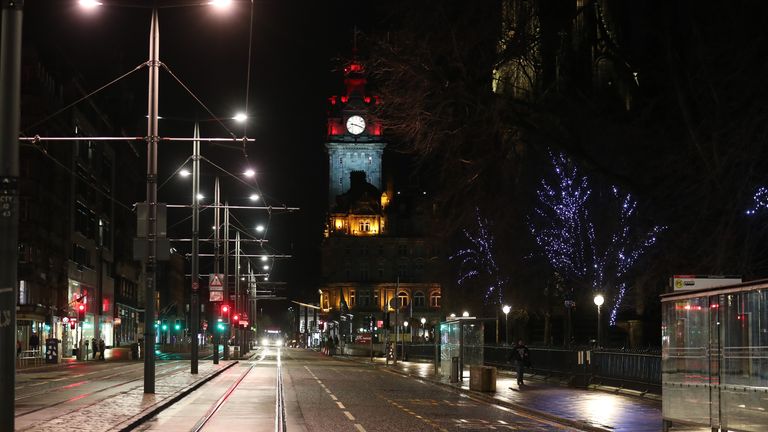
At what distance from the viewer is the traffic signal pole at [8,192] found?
11633 mm

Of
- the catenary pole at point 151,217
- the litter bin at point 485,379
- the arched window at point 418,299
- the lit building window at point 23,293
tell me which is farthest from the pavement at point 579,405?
the arched window at point 418,299

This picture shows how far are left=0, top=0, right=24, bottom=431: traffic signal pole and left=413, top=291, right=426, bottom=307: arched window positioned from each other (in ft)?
515

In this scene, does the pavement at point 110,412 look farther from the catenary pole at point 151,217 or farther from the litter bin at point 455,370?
the litter bin at point 455,370

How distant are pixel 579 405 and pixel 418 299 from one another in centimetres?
14278

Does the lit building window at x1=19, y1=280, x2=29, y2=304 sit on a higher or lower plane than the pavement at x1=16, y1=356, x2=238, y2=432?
higher

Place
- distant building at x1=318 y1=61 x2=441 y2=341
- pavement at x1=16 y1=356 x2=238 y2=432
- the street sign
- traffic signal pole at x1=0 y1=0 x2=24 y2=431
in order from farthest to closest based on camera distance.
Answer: distant building at x1=318 y1=61 x2=441 y2=341
the street sign
pavement at x1=16 y1=356 x2=238 y2=432
traffic signal pole at x1=0 y1=0 x2=24 y2=431

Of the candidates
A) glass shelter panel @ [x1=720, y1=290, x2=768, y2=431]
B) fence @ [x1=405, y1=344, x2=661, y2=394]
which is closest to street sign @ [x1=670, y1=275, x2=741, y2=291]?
glass shelter panel @ [x1=720, y1=290, x2=768, y2=431]

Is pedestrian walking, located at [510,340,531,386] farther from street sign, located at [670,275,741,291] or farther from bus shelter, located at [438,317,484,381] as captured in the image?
street sign, located at [670,275,741,291]

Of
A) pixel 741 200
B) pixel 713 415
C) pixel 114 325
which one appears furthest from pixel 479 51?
pixel 114 325

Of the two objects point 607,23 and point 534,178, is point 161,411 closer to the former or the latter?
point 607,23

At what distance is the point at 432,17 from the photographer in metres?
22.5

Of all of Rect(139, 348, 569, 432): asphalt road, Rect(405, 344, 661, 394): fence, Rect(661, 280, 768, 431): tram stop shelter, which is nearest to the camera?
Rect(661, 280, 768, 431): tram stop shelter

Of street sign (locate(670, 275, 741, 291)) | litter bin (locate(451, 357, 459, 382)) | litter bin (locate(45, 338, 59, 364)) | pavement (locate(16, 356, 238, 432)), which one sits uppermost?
street sign (locate(670, 275, 741, 291))

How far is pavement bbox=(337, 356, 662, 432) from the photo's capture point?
69.7ft
